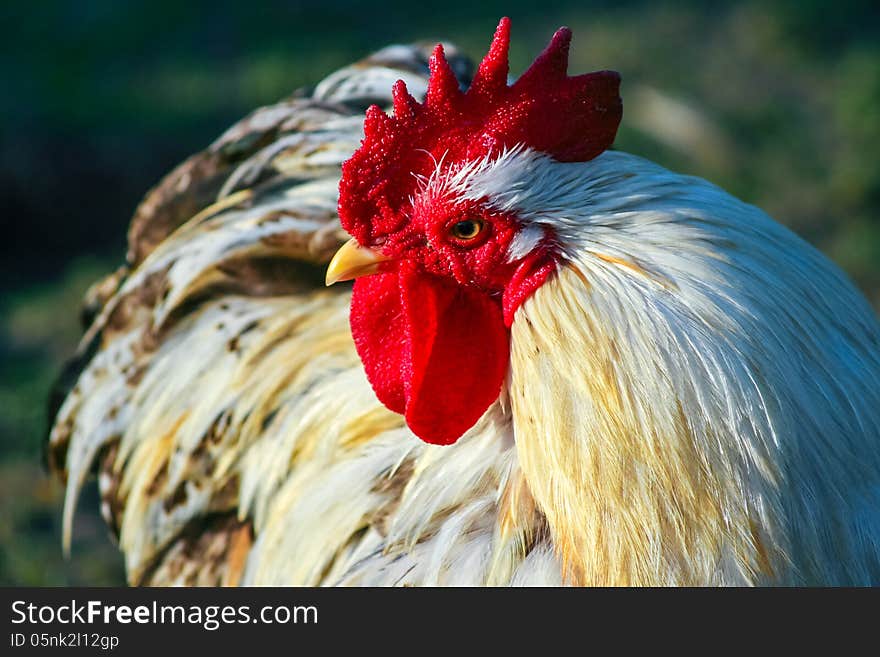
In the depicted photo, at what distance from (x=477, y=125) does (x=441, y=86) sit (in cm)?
13

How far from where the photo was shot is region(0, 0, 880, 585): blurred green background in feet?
17.2

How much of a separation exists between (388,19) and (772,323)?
4.99 meters

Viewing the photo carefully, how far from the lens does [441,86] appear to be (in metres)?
2.08

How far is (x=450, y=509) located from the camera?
6.99ft

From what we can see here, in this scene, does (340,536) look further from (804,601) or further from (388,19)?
(388,19)

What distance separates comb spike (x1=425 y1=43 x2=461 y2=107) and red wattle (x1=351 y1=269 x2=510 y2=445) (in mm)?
332

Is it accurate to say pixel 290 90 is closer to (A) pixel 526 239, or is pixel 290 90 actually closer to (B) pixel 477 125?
(B) pixel 477 125

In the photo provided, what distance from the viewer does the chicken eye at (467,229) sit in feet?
6.49

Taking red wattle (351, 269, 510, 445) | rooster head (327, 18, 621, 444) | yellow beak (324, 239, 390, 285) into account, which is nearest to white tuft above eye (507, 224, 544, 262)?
rooster head (327, 18, 621, 444)

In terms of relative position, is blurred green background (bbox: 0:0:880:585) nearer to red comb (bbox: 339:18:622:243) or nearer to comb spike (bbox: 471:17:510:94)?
red comb (bbox: 339:18:622:243)

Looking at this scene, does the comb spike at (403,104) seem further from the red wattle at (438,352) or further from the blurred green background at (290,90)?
the blurred green background at (290,90)

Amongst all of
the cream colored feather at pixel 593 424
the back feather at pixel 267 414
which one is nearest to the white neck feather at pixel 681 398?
the cream colored feather at pixel 593 424

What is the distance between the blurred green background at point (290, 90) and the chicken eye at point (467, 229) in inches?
121

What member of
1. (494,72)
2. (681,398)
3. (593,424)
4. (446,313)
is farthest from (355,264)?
(681,398)
